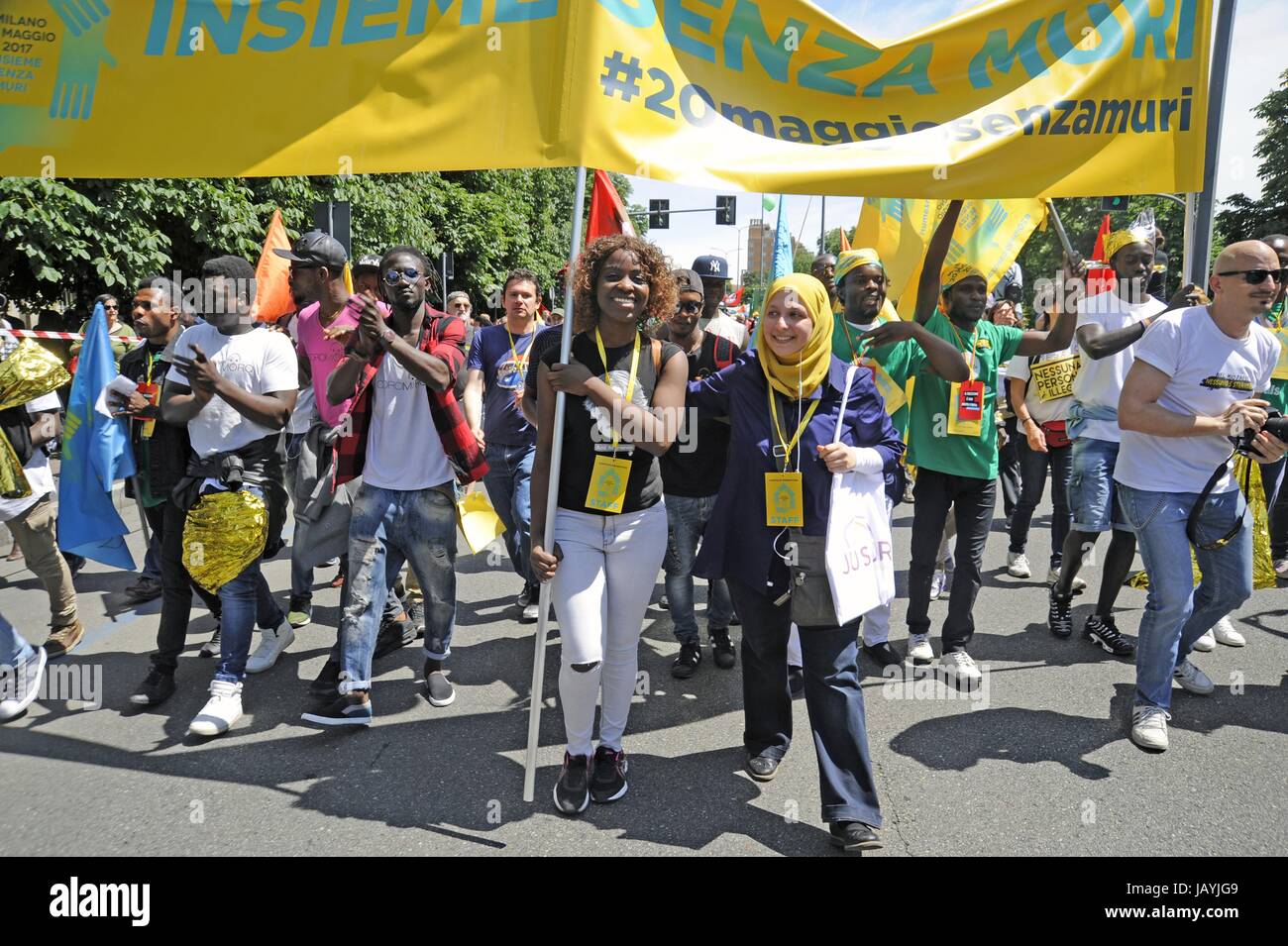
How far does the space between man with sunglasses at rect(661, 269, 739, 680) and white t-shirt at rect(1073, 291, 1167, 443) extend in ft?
6.72

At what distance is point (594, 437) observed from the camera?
3293mm

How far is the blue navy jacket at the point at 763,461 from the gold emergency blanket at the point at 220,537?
7.15 ft

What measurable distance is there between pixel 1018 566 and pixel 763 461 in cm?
419

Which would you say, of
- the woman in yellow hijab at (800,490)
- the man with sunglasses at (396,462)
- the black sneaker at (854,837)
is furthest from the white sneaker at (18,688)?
the black sneaker at (854,837)

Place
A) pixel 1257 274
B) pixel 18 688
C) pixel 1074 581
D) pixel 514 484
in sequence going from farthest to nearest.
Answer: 1. pixel 1074 581
2. pixel 514 484
3. pixel 18 688
4. pixel 1257 274

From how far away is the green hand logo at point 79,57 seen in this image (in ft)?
10.9

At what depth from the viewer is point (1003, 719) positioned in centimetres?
414

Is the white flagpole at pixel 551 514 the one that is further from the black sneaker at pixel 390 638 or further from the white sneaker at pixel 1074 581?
the white sneaker at pixel 1074 581

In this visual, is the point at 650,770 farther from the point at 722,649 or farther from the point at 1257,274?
the point at 1257,274

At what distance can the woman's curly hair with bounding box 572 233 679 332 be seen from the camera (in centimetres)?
333

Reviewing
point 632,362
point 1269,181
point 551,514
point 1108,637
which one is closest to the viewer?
point 551,514

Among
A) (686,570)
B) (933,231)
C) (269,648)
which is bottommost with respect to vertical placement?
(269,648)

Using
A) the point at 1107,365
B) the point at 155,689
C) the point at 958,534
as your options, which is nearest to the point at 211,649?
the point at 155,689

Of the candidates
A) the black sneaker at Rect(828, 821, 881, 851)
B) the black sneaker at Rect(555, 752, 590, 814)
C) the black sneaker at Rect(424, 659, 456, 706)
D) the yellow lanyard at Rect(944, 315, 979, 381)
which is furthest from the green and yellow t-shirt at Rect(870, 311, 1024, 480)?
the black sneaker at Rect(424, 659, 456, 706)
